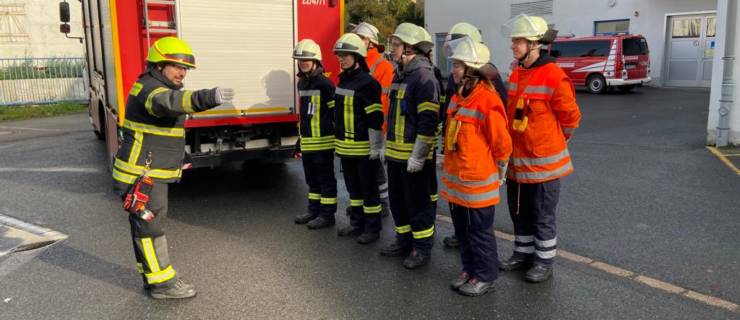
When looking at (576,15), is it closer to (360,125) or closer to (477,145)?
(360,125)

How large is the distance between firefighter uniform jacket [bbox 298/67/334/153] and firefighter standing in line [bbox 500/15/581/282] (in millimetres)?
1942

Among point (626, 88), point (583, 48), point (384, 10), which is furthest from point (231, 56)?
point (384, 10)

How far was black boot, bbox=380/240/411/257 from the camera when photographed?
4992 millimetres

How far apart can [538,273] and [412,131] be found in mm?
1409

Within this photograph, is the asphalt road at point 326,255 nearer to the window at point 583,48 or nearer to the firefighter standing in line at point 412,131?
the firefighter standing in line at point 412,131

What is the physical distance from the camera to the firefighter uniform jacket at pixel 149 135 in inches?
154

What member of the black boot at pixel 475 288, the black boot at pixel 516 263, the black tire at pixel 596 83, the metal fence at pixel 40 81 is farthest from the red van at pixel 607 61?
the black boot at pixel 475 288

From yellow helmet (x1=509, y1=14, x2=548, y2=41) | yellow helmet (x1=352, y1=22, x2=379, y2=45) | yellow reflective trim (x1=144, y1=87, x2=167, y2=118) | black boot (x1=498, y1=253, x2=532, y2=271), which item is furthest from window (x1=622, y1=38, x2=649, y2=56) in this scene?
yellow reflective trim (x1=144, y1=87, x2=167, y2=118)

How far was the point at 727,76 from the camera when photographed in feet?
30.2

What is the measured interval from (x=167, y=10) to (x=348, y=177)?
8.31ft

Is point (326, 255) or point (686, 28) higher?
point (686, 28)

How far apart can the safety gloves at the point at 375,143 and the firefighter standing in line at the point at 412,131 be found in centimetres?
46

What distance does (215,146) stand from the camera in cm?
663

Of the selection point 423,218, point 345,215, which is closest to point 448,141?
point 423,218
